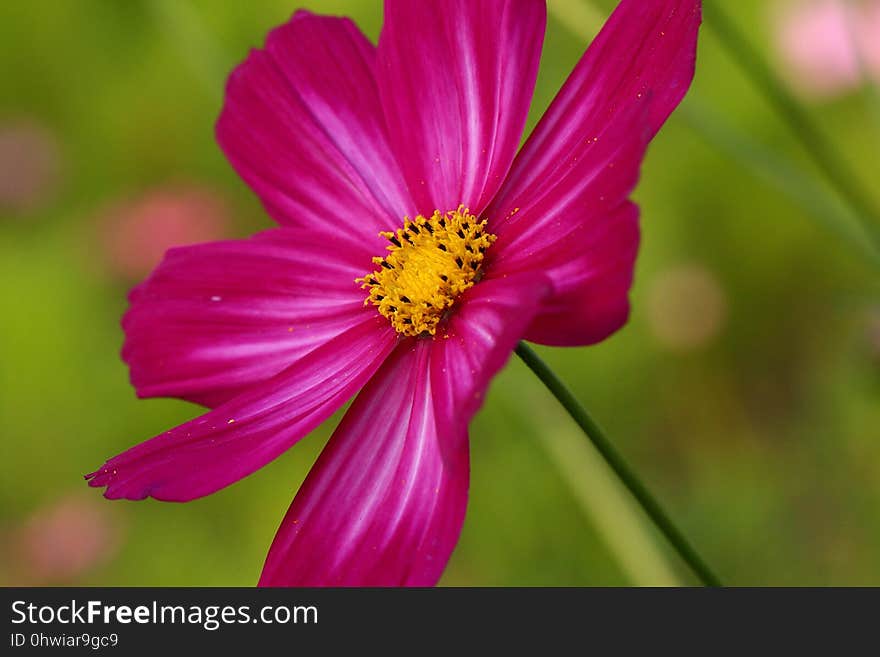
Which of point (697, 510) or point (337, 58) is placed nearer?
point (337, 58)

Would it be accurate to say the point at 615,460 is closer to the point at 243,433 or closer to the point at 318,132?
the point at 243,433

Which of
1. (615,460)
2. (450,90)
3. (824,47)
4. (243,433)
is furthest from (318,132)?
(824,47)

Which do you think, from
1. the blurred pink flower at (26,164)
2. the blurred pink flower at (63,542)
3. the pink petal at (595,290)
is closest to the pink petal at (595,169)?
the pink petal at (595,290)

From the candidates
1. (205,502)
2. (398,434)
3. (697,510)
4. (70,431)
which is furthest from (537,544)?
(398,434)

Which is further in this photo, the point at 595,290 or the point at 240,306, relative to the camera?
the point at 240,306

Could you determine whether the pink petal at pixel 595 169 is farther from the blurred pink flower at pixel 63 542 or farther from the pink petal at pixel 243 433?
the blurred pink flower at pixel 63 542

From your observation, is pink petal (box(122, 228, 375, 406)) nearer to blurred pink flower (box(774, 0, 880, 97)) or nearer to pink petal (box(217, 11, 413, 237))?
pink petal (box(217, 11, 413, 237))

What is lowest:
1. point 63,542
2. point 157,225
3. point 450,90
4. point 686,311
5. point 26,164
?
point 686,311
